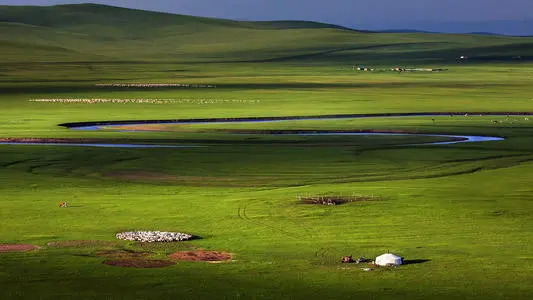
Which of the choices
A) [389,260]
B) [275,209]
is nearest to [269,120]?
[275,209]

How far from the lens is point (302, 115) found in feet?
351

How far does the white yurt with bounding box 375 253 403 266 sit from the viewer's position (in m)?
37.0

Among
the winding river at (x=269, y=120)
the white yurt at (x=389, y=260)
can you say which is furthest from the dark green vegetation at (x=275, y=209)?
the winding river at (x=269, y=120)

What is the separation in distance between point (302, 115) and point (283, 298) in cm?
7524

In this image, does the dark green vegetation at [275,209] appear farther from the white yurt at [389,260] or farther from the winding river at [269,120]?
the winding river at [269,120]

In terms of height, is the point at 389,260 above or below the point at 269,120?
below

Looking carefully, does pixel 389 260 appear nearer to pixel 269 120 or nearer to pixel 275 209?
pixel 275 209

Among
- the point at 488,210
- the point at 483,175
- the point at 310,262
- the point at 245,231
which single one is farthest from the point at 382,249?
the point at 483,175

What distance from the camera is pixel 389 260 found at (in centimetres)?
3700

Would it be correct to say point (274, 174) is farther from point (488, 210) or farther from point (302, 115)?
point (302, 115)

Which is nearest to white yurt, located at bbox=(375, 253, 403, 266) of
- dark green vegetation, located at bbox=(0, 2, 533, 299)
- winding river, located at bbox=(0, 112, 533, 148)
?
dark green vegetation, located at bbox=(0, 2, 533, 299)

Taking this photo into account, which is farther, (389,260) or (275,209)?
(275,209)

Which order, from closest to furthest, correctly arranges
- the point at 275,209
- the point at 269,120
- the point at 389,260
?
the point at 389,260, the point at 275,209, the point at 269,120

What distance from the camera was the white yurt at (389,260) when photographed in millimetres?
37000
